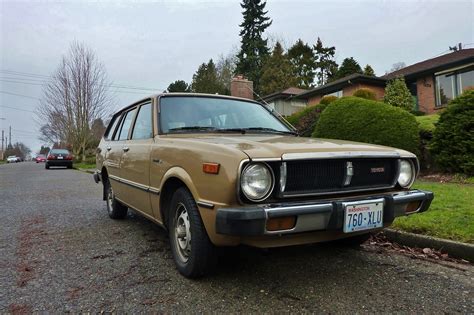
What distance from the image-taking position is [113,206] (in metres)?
5.30

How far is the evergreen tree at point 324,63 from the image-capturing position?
45.3m

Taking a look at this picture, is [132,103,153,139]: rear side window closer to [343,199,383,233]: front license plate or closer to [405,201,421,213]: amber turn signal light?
[343,199,383,233]: front license plate

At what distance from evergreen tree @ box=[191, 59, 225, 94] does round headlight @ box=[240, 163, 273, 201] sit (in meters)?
40.7

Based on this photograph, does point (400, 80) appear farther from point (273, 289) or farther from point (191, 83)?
point (191, 83)

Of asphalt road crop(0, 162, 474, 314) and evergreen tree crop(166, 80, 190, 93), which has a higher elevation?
evergreen tree crop(166, 80, 190, 93)

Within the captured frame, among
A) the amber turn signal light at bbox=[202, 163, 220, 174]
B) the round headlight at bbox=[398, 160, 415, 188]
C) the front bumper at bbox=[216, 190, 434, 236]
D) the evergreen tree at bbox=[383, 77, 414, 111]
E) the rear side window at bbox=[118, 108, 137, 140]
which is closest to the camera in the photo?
the front bumper at bbox=[216, 190, 434, 236]

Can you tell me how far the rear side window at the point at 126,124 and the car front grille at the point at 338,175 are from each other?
267 cm

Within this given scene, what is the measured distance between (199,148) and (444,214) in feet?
10.9

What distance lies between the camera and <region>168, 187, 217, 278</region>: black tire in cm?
266

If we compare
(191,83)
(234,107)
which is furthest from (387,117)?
(191,83)

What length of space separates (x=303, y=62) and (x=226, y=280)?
1750 inches

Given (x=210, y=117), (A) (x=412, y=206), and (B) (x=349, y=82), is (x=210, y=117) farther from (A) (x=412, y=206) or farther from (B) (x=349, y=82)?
(B) (x=349, y=82)

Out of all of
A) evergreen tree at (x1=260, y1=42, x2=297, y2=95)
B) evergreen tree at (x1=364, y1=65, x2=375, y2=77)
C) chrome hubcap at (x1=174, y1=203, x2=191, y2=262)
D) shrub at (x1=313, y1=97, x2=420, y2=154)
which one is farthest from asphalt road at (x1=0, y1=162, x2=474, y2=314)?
evergreen tree at (x1=260, y1=42, x2=297, y2=95)

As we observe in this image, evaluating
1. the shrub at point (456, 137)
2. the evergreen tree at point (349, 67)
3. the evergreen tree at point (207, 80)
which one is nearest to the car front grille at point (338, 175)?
the shrub at point (456, 137)
